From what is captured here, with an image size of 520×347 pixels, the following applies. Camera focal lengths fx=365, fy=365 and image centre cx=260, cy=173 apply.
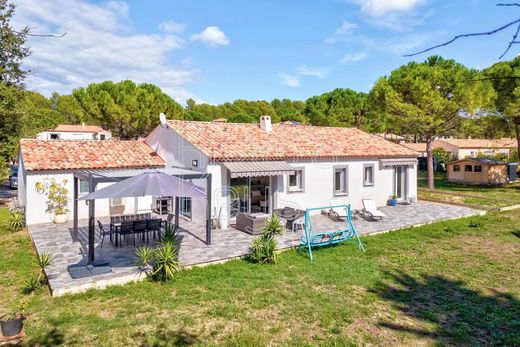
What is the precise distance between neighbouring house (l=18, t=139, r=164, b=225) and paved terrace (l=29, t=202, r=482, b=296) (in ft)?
5.89

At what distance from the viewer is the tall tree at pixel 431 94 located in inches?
1543

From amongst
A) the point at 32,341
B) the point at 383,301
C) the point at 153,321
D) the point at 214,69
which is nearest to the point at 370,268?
the point at 383,301

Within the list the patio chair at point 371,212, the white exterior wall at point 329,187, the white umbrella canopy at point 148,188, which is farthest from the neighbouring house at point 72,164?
the patio chair at point 371,212

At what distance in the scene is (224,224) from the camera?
24.2 meters

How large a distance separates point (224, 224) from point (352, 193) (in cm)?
1183

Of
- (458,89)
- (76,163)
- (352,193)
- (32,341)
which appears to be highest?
(458,89)

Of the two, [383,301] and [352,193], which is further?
[352,193]

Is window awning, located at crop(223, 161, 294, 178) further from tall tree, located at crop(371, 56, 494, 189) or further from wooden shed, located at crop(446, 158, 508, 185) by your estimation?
wooden shed, located at crop(446, 158, 508, 185)

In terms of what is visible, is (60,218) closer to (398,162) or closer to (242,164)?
(242,164)

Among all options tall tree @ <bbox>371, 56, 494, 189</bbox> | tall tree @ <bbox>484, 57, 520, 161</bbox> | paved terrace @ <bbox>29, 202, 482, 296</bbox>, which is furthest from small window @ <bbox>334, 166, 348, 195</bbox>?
tall tree @ <bbox>484, 57, 520, 161</bbox>

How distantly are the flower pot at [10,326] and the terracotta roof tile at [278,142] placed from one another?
1430cm

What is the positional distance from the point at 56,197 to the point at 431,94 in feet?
121

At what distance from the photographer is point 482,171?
162ft

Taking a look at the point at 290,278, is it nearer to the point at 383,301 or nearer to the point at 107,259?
the point at 383,301
